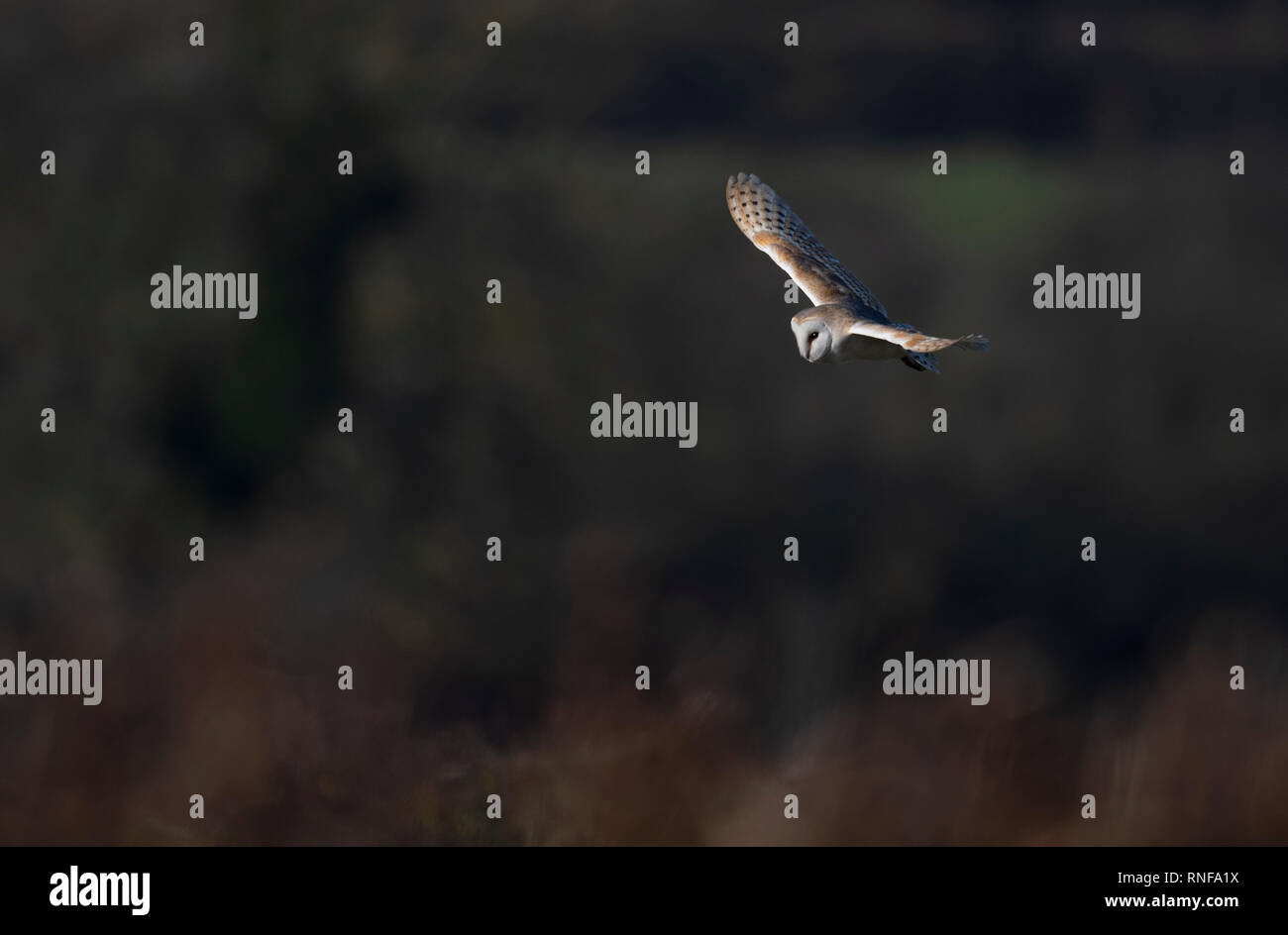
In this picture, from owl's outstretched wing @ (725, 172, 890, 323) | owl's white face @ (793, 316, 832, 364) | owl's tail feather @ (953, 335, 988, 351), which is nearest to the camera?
owl's tail feather @ (953, 335, 988, 351)

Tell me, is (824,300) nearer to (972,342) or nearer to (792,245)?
(792,245)

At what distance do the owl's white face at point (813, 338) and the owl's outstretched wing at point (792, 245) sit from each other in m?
0.85

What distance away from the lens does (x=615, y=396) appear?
18.8 meters

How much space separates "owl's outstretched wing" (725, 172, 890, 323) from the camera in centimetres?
1364

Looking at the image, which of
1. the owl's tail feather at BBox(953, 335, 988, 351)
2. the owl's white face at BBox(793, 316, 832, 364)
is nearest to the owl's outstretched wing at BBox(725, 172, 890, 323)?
the owl's white face at BBox(793, 316, 832, 364)

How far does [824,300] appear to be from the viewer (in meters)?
13.3

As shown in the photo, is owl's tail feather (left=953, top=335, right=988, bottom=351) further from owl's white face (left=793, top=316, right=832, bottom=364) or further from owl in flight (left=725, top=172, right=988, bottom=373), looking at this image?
owl's white face (left=793, top=316, right=832, bottom=364)

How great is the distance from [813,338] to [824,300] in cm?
112

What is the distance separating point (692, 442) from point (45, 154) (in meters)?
10.8

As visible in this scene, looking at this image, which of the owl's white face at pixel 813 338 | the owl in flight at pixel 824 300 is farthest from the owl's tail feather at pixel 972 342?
the owl's white face at pixel 813 338

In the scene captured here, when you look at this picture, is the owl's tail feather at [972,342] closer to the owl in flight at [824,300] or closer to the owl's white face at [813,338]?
the owl in flight at [824,300]

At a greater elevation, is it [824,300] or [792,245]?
[792,245]

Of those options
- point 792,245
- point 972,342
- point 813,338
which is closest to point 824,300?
point 813,338
